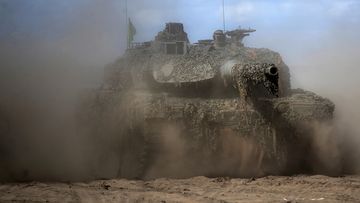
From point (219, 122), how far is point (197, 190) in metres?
2.30

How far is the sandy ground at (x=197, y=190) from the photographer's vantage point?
353 inches

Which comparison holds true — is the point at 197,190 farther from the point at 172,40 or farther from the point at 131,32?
the point at 131,32

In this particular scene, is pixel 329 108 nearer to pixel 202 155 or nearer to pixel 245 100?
pixel 245 100

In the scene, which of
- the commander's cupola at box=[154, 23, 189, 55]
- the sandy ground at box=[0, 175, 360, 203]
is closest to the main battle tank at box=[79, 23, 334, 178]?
the sandy ground at box=[0, 175, 360, 203]

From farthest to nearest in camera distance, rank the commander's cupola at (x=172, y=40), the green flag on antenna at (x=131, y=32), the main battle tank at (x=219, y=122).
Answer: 1. the green flag on antenna at (x=131, y=32)
2. the commander's cupola at (x=172, y=40)
3. the main battle tank at (x=219, y=122)

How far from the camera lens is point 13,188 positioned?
9.85 m

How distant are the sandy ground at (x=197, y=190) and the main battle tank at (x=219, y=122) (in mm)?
714

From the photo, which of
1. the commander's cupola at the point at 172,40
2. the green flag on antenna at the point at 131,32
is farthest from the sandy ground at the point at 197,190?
the green flag on antenna at the point at 131,32

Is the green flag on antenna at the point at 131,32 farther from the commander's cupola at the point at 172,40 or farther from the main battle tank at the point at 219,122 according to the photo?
the main battle tank at the point at 219,122

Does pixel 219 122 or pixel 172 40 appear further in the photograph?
pixel 172 40

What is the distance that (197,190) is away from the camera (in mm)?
9938

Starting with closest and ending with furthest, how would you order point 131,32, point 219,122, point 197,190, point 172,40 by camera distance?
point 197,190, point 219,122, point 172,40, point 131,32

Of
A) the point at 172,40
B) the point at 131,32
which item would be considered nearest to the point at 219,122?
the point at 172,40

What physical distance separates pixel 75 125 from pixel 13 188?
3721 millimetres
